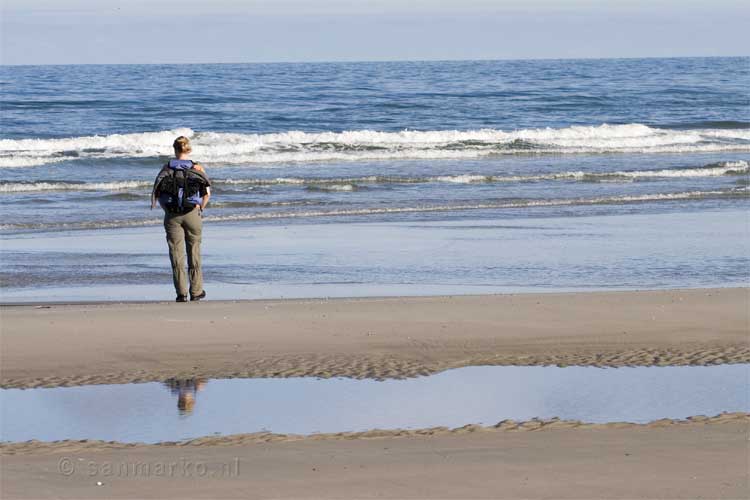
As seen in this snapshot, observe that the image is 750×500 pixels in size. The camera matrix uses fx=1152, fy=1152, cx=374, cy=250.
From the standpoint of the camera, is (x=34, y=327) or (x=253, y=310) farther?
(x=253, y=310)

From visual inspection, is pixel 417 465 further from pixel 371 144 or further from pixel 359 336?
pixel 371 144

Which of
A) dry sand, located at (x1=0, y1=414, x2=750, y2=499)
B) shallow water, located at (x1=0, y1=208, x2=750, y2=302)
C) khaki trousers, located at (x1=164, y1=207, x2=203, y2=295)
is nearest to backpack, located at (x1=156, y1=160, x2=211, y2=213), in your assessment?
khaki trousers, located at (x1=164, y1=207, x2=203, y2=295)

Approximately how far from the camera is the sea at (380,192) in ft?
36.7

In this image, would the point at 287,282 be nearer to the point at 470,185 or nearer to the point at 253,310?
the point at 253,310

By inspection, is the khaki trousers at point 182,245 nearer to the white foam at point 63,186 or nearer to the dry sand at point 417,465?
the dry sand at point 417,465

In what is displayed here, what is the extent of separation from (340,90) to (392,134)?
50.5 ft

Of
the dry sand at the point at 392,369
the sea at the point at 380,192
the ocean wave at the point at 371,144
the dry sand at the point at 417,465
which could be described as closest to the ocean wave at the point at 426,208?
the sea at the point at 380,192

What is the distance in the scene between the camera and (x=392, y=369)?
706cm

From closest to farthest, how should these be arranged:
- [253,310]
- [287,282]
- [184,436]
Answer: [184,436], [253,310], [287,282]

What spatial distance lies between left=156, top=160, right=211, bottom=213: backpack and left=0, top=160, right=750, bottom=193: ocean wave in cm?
1004

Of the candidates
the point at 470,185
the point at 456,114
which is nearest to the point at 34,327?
the point at 470,185

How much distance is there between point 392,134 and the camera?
30.8 meters

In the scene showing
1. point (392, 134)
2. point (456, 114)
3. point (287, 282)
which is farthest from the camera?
point (456, 114)

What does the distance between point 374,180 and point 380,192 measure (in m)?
1.50
